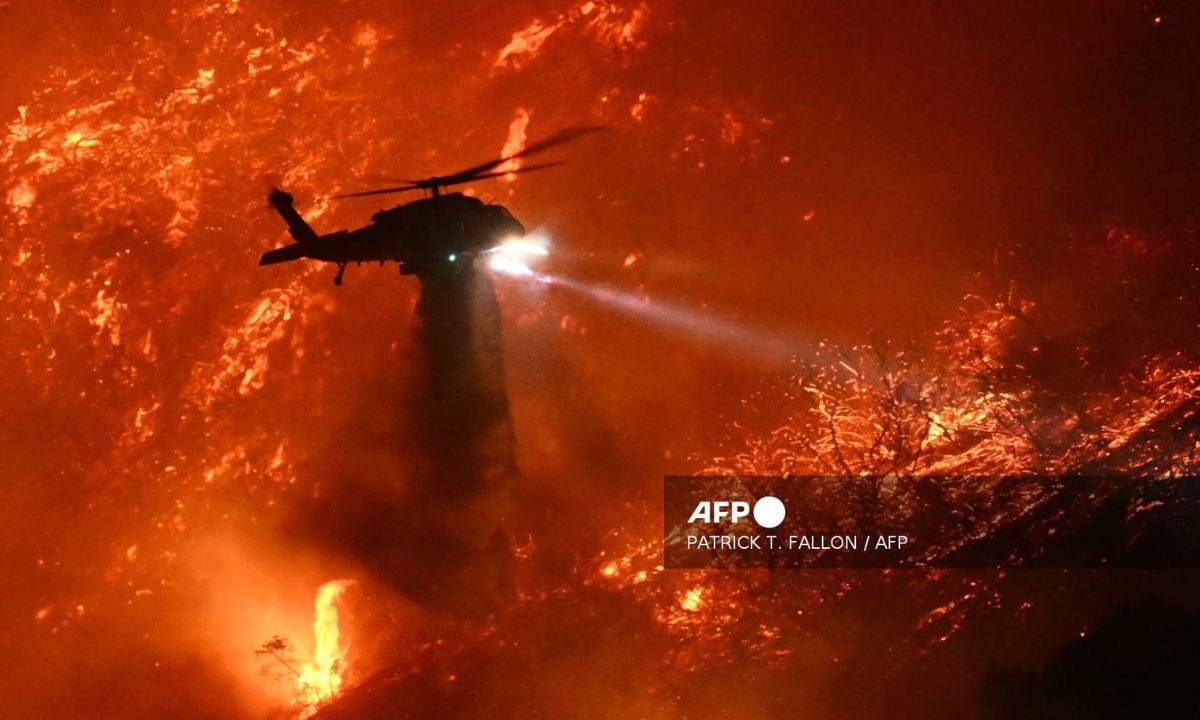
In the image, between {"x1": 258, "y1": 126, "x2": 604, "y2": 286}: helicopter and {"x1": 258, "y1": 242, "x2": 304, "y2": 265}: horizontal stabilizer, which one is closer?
{"x1": 258, "y1": 126, "x2": 604, "y2": 286}: helicopter

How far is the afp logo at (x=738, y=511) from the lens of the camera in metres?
21.4

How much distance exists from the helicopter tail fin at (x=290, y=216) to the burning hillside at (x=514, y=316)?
11.4 feet

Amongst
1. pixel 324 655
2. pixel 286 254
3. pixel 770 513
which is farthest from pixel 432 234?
pixel 324 655

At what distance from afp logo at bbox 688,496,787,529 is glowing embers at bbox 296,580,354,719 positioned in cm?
1079

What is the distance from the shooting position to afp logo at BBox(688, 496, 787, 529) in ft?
70.1

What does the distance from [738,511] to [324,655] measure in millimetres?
13062

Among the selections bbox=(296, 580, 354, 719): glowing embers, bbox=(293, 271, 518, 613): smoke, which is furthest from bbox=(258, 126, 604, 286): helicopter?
bbox=(296, 580, 354, 719): glowing embers

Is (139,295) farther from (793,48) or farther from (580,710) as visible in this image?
(793,48)

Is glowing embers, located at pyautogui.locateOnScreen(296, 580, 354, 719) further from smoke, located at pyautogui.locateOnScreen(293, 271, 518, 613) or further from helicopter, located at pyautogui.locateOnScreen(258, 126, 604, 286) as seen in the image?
helicopter, located at pyautogui.locateOnScreen(258, 126, 604, 286)

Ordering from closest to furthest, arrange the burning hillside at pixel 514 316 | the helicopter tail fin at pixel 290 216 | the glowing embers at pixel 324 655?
the helicopter tail fin at pixel 290 216, the burning hillside at pixel 514 316, the glowing embers at pixel 324 655

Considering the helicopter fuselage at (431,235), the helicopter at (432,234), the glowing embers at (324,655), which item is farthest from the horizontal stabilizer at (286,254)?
the glowing embers at (324,655)

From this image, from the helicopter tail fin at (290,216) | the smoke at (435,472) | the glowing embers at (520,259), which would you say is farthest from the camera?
the smoke at (435,472)

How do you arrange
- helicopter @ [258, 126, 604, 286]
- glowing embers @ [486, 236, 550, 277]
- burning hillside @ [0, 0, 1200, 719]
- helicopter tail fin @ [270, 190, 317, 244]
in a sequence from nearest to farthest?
helicopter @ [258, 126, 604, 286], helicopter tail fin @ [270, 190, 317, 244], burning hillside @ [0, 0, 1200, 719], glowing embers @ [486, 236, 550, 277]

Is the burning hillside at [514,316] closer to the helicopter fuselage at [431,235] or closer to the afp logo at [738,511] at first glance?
the afp logo at [738,511]
